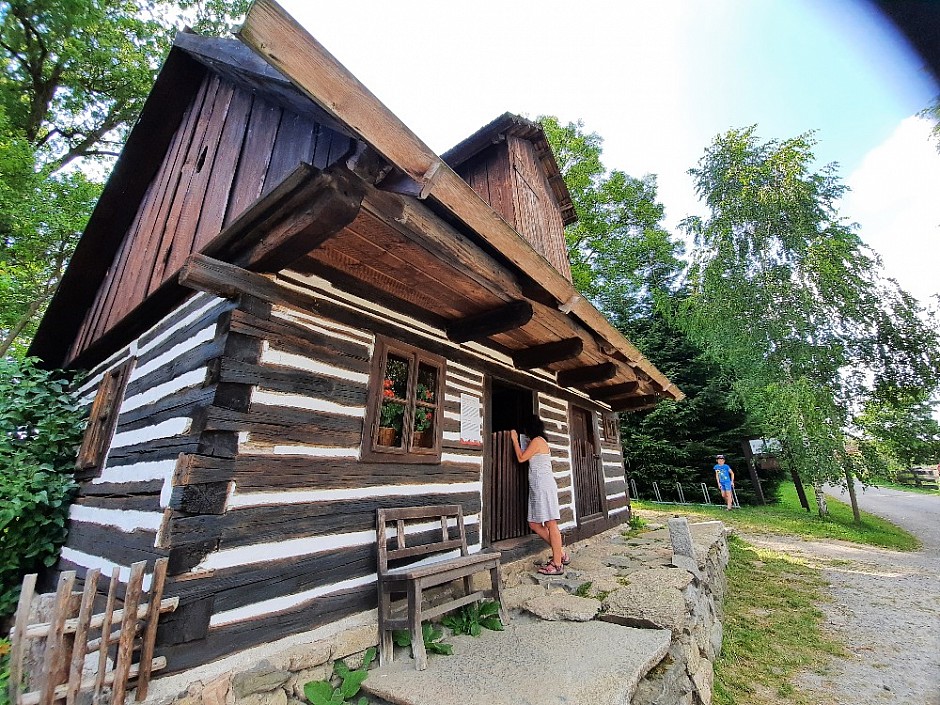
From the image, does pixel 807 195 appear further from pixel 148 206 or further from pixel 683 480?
pixel 148 206

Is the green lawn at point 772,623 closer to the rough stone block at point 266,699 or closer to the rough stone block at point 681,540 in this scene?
the rough stone block at point 681,540

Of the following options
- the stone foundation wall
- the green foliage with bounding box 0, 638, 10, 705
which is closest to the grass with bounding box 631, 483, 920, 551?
the stone foundation wall

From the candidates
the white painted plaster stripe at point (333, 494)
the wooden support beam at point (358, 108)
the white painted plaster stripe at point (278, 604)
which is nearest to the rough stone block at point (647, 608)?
the white painted plaster stripe at point (333, 494)

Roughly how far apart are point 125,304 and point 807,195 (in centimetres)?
1874

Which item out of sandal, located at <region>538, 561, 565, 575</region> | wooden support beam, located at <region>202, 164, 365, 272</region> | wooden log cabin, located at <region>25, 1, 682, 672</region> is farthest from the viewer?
sandal, located at <region>538, 561, 565, 575</region>

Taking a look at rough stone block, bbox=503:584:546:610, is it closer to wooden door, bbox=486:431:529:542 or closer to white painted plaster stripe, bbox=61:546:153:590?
wooden door, bbox=486:431:529:542

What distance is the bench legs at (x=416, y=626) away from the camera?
2872 millimetres

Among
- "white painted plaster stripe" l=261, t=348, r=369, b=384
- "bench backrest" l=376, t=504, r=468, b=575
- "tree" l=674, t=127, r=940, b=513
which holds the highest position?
"tree" l=674, t=127, r=940, b=513

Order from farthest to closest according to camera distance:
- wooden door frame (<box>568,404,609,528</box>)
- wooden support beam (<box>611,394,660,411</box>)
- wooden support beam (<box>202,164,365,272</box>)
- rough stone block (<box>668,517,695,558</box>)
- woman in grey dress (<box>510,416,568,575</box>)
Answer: wooden support beam (<box>611,394,660,411</box>) < wooden door frame (<box>568,404,609,528</box>) < rough stone block (<box>668,517,695,558</box>) < woman in grey dress (<box>510,416,568,575</box>) < wooden support beam (<box>202,164,365,272</box>)

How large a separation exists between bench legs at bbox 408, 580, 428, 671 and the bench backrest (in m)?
0.37

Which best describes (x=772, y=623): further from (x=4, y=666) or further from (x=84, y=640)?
(x=4, y=666)

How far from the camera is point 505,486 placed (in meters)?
5.74

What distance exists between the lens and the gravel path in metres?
3.46

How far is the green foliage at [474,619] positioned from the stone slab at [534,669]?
0.09 metres
